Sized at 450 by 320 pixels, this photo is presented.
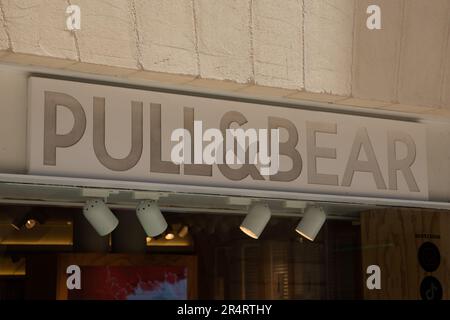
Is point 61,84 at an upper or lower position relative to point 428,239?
upper

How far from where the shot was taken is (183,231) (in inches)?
210

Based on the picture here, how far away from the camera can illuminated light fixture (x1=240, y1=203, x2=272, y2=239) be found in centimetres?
527

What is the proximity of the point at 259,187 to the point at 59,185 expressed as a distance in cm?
105

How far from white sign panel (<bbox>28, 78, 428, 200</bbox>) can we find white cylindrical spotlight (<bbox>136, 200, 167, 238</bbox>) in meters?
0.27

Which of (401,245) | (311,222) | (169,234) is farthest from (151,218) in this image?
(401,245)

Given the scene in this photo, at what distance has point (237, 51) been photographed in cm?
485

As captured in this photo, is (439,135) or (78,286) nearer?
(78,286)

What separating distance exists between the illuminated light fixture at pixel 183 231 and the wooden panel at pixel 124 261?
0.46ft

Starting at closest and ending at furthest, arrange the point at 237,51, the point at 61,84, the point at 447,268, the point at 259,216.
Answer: the point at 61,84, the point at 237,51, the point at 259,216, the point at 447,268

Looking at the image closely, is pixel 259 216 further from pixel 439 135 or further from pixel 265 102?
pixel 439 135

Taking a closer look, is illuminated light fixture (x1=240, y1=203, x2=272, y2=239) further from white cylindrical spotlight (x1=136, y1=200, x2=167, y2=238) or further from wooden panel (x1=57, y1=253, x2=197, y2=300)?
white cylindrical spotlight (x1=136, y1=200, x2=167, y2=238)

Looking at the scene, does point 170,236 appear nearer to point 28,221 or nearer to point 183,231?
point 183,231

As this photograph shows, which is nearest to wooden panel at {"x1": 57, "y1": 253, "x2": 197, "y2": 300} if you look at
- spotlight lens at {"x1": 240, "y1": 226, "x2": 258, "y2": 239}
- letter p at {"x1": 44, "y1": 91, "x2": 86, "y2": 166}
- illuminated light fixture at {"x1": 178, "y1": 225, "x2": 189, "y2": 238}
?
illuminated light fixture at {"x1": 178, "y1": 225, "x2": 189, "y2": 238}

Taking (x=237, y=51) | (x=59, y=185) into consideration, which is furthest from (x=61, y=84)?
(x=237, y=51)
